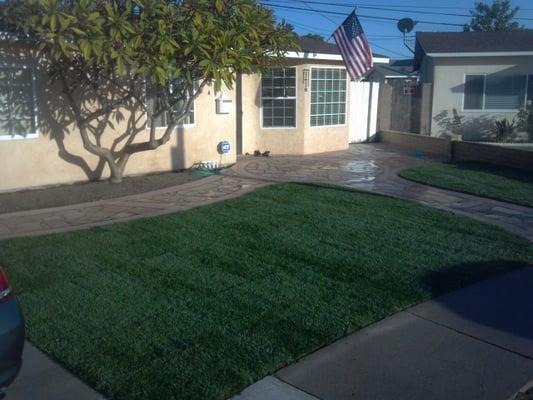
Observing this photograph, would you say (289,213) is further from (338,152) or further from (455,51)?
(455,51)

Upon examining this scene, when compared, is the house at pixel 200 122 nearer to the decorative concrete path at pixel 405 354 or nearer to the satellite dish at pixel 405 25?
the decorative concrete path at pixel 405 354

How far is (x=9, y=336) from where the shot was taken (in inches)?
136

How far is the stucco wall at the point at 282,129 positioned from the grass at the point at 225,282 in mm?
6497

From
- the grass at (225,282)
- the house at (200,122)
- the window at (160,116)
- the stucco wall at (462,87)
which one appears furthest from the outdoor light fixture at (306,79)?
the grass at (225,282)

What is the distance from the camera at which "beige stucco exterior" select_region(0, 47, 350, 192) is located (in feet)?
32.5

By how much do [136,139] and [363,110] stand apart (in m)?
8.91

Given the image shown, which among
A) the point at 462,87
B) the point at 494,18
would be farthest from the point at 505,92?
the point at 494,18

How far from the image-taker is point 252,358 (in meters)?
4.20

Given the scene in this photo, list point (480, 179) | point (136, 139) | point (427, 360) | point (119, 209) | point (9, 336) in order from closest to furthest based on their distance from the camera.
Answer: point (9, 336), point (427, 360), point (119, 209), point (136, 139), point (480, 179)

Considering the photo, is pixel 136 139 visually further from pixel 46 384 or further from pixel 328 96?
pixel 46 384

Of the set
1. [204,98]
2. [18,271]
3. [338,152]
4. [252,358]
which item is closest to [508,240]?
[252,358]

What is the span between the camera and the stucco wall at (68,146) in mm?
9852

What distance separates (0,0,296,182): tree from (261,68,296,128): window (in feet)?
13.5

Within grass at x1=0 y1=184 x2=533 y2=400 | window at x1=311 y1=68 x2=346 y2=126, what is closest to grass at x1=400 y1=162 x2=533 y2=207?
grass at x1=0 y1=184 x2=533 y2=400
